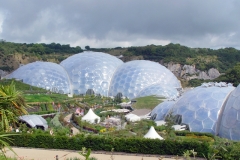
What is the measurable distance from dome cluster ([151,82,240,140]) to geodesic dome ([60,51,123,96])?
80.3ft

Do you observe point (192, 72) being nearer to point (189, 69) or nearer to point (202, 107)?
point (189, 69)

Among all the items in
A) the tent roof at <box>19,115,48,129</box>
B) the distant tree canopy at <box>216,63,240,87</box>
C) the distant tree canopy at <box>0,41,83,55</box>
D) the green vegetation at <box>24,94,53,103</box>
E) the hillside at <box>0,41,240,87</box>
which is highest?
the distant tree canopy at <box>0,41,83,55</box>

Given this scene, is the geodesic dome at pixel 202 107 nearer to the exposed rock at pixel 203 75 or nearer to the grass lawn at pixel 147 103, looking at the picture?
the grass lawn at pixel 147 103

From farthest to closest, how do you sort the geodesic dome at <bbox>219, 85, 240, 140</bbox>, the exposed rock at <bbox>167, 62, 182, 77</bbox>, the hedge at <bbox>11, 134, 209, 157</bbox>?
the exposed rock at <bbox>167, 62, 182, 77</bbox> → the geodesic dome at <bbox>219, 85, 240, 140</bbox> → the hedge at <bbox>11, 134, 209, 157</bbox>

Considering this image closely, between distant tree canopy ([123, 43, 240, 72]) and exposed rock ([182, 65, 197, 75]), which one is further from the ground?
distant tree canopy ([123, 43, 240, 72])

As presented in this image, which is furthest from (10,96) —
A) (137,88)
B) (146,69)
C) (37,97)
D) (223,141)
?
(146,69)

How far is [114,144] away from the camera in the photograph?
17.1 metres

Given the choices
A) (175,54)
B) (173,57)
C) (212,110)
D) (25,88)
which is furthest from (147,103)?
(175,54)

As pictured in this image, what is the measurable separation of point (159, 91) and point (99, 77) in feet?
37.3

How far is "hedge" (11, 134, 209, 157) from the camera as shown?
16.2 meters

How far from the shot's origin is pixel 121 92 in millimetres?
47094

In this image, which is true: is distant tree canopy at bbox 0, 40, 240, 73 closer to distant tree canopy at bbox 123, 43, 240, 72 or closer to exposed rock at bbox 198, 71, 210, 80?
distant tree canopy at bbox 123, 43, 240, 72

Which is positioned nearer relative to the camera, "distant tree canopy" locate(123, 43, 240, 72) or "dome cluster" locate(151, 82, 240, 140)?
"dome cluster" locate(151, 82, 240, 140)

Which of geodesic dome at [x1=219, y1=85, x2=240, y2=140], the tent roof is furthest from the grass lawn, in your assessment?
geodesic dome at [x1=219, y1=85, x2=240, y2=140]
